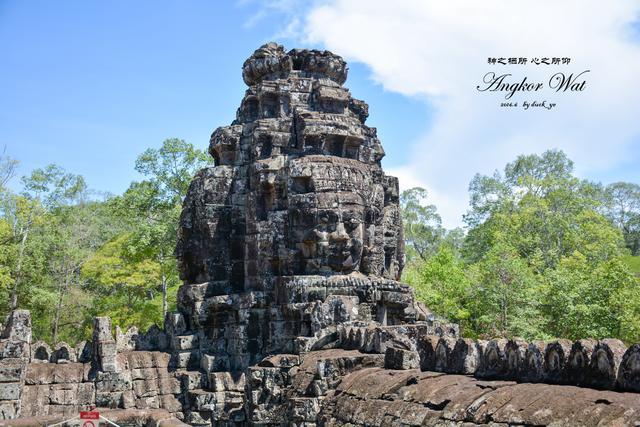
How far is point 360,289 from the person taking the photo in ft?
50.8

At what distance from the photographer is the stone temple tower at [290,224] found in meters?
15.5

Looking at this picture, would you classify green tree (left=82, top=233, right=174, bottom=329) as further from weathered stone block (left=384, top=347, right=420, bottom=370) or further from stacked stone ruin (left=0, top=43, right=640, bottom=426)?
weathered stone block (left=384, top=347, right=420, bottom=370)

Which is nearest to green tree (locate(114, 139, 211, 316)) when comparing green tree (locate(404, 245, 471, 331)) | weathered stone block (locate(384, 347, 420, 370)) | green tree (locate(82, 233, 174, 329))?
green tree (locate(82, 233, 174, 329))

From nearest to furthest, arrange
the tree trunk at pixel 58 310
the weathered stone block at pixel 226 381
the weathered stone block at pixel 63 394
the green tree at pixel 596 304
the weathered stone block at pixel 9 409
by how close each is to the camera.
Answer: the weathered stone block at pixel 9 409 < the weathered stone block at pixel 63 394 < the weathered stone block at pixel 226 381 < the green tree at pixel 596 304 < the tree trunk at pixel 58 310

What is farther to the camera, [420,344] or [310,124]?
[310,124]

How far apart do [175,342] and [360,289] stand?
449 cm

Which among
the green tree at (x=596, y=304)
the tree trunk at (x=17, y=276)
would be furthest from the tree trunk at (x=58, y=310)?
the green tree at (x=596, y=304)

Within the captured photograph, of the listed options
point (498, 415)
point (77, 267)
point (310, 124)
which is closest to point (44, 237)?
point (77, 267)

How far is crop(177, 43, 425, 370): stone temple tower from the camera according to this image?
15.5 meters

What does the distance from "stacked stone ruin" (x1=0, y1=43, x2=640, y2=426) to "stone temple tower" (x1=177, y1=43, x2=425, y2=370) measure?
3 cm

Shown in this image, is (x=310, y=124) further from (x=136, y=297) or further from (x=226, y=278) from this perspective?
(x=136, y=297)

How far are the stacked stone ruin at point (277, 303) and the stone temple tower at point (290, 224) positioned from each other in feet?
0.11

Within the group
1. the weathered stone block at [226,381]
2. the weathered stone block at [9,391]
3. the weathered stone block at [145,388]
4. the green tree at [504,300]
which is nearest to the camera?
the weathered stone block at [9,391]

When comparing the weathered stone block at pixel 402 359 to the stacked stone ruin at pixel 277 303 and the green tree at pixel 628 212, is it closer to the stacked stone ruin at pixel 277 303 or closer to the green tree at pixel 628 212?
the stacked stone ruin at pixel 277 303
